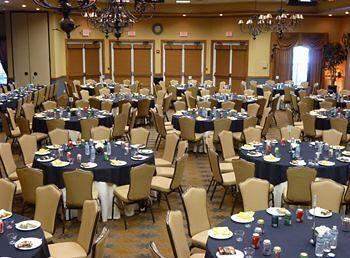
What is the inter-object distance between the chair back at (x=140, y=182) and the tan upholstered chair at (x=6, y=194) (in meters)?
1.76

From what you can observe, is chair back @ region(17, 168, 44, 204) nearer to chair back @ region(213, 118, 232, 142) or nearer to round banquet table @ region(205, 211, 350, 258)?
round banquet table @ region(205, 211, 350, 258)

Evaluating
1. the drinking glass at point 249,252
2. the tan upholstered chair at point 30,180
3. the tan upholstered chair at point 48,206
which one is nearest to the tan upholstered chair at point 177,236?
the drinking glass at point 249,252

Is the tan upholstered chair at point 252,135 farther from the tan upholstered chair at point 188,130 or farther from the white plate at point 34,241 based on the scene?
the white plate at point 34,241

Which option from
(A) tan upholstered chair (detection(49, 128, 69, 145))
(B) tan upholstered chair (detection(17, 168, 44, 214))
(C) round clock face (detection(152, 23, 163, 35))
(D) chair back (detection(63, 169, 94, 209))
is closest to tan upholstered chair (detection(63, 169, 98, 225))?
(D) chair back (detection(63, 169, 94, 209))

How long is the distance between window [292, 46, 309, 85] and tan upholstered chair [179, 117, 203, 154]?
43.4 feet

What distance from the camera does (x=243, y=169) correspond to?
761 centimetres

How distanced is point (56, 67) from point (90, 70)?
7.28 ft

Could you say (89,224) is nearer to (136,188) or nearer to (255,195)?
(136,188)

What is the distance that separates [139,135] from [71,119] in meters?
3.04

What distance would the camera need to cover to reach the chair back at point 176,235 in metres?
5.21

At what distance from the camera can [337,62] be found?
21734mm

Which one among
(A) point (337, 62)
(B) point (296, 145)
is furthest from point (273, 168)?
(A) point (337, 62)

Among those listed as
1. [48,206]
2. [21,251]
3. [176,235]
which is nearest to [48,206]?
[48,206]

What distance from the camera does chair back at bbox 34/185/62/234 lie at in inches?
241
